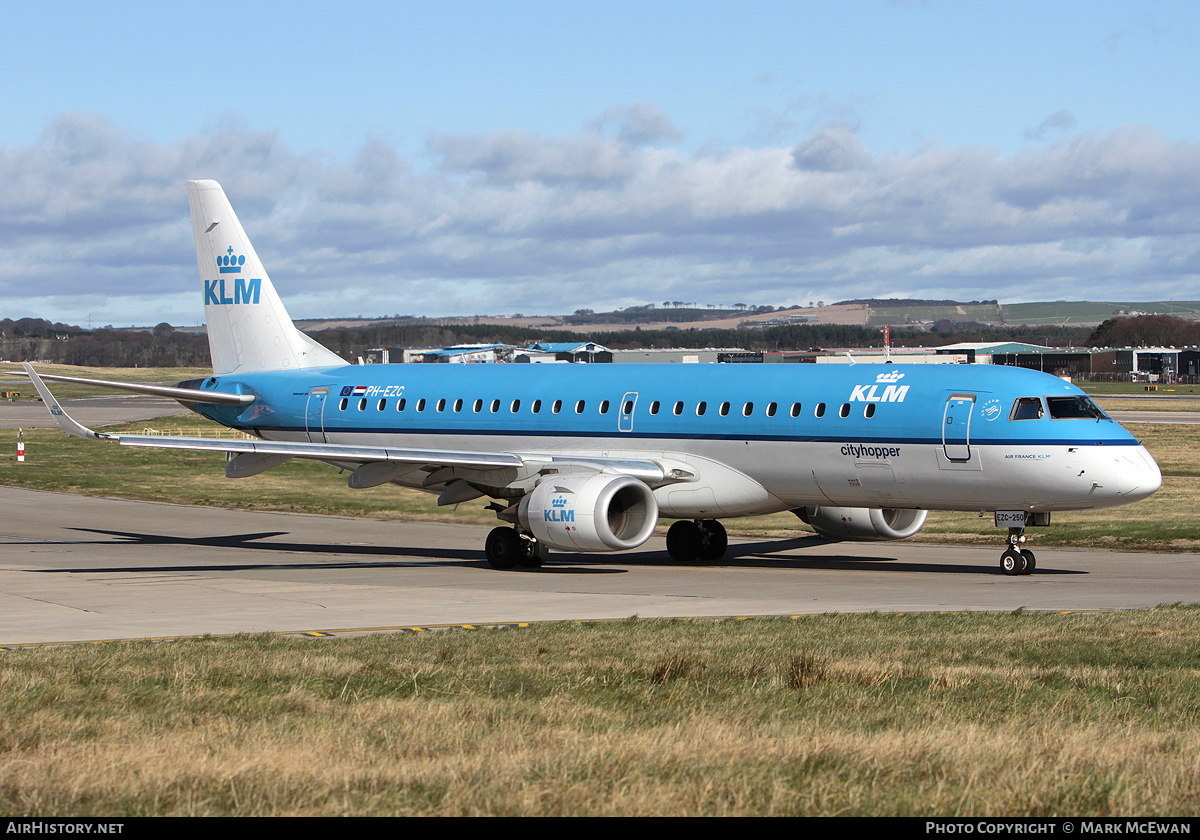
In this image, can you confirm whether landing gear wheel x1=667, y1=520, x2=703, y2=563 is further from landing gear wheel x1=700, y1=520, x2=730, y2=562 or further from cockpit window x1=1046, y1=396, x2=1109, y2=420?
cockpit window x1=1046, y1=396, x2=1109, y2=420

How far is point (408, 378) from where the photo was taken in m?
34.4

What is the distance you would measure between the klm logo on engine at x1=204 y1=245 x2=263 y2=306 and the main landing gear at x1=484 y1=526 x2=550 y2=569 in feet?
39.2

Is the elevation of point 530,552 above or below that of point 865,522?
below

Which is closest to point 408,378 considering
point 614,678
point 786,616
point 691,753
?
point 786,616

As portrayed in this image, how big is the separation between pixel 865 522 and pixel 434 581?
10473 mm

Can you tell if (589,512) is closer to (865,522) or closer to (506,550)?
(506,550)

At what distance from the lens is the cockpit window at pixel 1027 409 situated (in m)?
25.5

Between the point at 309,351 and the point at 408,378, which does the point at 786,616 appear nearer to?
the point at 408,378

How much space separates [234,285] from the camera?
36.9 meters

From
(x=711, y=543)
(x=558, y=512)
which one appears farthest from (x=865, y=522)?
(x=558, y=512)

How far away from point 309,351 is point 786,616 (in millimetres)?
20370

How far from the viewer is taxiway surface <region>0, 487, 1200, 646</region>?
21.0 metres

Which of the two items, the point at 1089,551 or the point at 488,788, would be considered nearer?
the point at 488,788

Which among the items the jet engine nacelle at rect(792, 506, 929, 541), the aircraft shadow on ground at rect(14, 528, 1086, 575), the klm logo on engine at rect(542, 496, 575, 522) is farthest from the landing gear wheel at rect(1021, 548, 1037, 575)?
the klm logo on engine at rect(542, 496, 575, 522)
